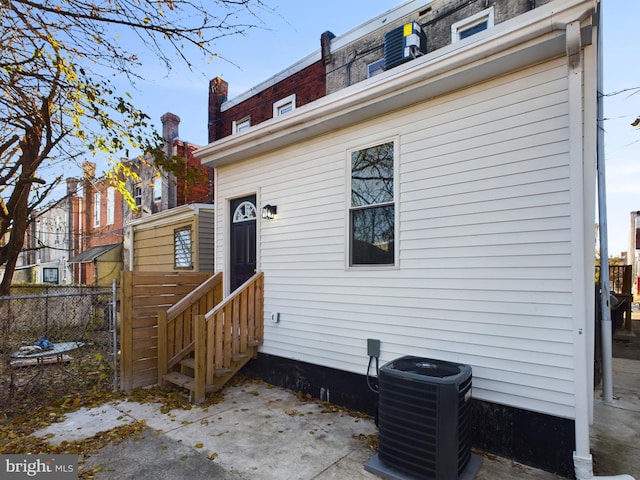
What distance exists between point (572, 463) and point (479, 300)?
55.4 inches

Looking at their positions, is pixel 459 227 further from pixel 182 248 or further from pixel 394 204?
pixel 182 248

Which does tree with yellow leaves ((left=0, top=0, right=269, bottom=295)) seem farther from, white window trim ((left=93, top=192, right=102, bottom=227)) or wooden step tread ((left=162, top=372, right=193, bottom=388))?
white window trim ((left=93, top=192, right=102, bottom=227))

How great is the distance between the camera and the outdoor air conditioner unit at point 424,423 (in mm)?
2654

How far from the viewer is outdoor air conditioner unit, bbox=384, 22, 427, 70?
19.0ft

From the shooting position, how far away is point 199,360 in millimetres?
4336

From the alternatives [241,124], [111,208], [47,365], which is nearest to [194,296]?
[47,365]

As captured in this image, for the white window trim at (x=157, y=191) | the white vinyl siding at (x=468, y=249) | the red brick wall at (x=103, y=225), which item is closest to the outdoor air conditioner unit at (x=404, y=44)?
the white vinyl siding at (x=468, y=249)

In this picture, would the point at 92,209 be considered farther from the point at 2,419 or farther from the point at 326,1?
the point at 326,1

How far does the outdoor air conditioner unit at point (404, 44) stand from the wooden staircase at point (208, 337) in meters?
4.21

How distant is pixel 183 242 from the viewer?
9.10 metres

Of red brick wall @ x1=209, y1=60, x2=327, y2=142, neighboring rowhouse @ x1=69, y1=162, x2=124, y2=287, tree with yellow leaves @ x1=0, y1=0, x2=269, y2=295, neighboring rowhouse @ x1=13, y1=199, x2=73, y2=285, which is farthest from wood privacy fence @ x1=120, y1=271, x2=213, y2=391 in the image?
neighboring rowhouse @ x1=13, y1=199, x2=73, y2=285

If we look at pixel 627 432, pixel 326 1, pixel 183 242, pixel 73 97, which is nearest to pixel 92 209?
pixel 183 242

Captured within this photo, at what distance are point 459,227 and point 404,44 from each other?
3976 mm

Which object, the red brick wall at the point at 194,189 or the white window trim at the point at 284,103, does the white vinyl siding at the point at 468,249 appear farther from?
the red brick wall at the point at 194,189
